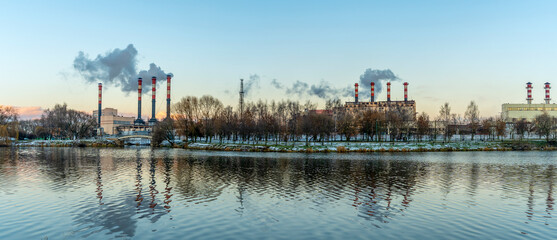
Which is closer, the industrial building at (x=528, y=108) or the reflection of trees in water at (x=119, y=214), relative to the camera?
the reflection of trees in water at (x=119, y=214)

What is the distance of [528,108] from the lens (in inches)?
6954

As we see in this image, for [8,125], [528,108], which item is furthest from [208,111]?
[528,108]

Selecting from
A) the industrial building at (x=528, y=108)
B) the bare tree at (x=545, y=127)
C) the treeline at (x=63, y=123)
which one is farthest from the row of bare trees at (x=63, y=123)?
the industrial building at (x=528, y=108)

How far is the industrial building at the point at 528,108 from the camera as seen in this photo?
573ft

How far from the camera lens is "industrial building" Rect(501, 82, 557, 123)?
174750mm

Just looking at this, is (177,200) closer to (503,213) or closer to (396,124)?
(503,213)

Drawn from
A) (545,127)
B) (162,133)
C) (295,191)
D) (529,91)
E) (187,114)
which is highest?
(529,91)

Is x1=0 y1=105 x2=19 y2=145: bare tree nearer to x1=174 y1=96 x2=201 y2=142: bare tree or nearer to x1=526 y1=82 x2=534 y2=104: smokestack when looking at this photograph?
x1=174 y1=96 x2=201 y2=142: bare tree

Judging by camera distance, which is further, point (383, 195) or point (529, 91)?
point (529, 91)

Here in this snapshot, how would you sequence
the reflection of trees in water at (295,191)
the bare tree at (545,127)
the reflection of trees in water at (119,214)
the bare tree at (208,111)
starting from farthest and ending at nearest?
the bare tree at (208,111), the bare tree at (545,127), the reflection of trees in water at (295,191), the reflection of trees in water at (119,214)

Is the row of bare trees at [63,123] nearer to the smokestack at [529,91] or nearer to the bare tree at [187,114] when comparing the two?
the bare tree at [187,114]

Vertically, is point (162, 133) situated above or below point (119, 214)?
above

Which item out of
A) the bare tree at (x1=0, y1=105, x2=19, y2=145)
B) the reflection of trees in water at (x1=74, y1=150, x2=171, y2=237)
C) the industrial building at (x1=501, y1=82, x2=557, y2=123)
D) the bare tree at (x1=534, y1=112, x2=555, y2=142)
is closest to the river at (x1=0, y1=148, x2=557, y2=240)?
the reflection of trees in water at (x1=74, y1=150, x2=171, y2=237)

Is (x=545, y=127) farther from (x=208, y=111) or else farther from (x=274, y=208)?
(x=274, y=208)
